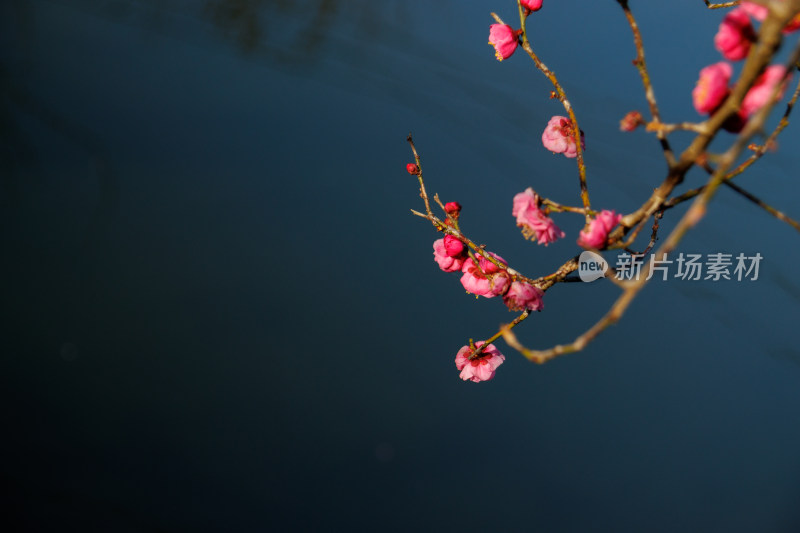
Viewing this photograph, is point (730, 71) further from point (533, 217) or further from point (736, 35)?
point (533, 217)

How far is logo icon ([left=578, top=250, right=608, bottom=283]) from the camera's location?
40 centimetres

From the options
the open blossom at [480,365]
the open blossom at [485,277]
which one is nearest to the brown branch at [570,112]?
the open blossom at [485,277]

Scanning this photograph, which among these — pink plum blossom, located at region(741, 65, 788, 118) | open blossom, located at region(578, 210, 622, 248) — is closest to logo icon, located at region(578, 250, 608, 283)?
open blossom, located at region(578, 210, 622, 248)

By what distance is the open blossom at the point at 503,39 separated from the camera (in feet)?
1.61

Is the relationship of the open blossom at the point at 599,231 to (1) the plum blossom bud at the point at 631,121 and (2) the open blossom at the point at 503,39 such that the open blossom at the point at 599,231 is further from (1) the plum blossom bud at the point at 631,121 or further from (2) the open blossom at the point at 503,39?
(2) the open blossom at the point at 503,39

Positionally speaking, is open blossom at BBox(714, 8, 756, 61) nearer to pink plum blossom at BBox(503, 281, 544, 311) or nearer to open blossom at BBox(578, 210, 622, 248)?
open blossom at BBox(578, 210, 622, 248)

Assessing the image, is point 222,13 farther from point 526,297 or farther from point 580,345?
point 580,345

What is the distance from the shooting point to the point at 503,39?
19.4 inches

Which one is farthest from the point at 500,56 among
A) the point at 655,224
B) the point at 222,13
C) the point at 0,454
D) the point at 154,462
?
the point at 222,13

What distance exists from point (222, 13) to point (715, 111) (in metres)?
2.16

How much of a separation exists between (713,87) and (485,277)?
0.27 meters

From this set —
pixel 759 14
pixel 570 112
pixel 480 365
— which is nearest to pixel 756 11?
pixel 759 14

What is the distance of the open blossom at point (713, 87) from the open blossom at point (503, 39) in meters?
0.23

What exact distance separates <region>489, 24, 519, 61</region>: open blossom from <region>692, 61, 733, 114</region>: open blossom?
0.23m
